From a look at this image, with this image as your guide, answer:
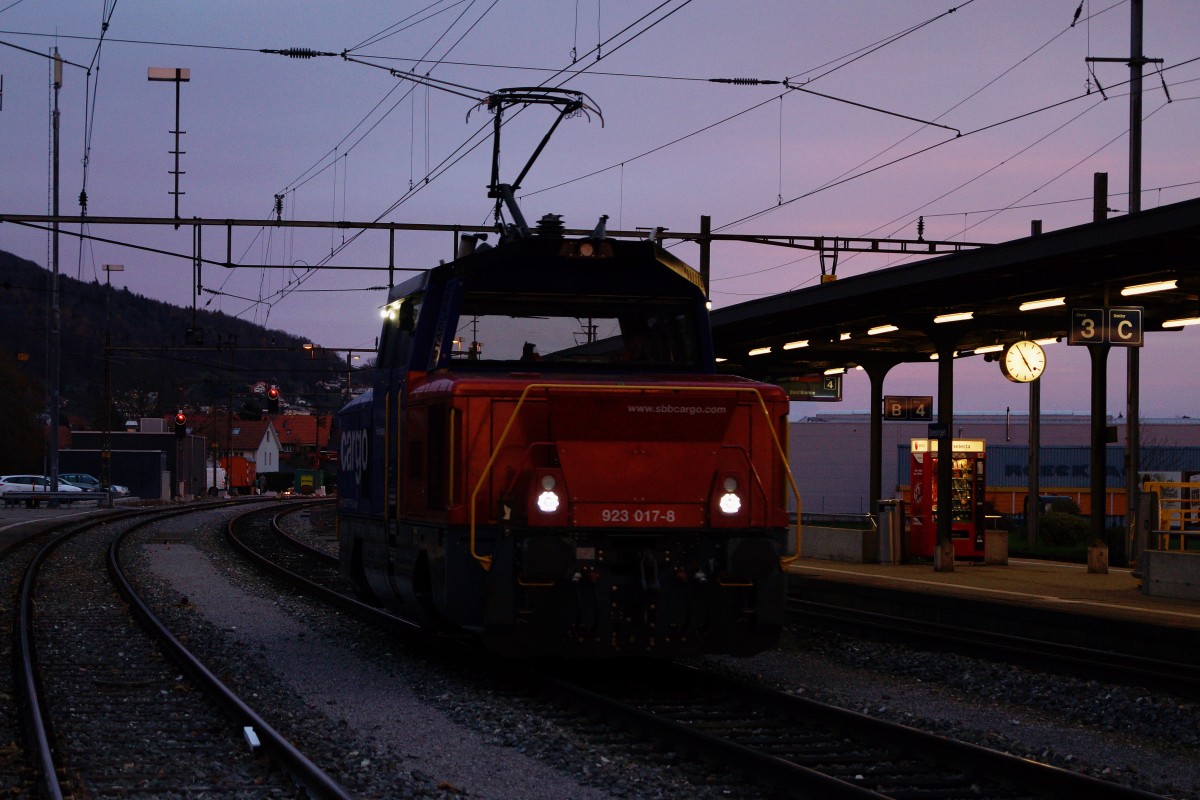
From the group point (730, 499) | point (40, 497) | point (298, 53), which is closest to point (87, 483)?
point (40, 497)

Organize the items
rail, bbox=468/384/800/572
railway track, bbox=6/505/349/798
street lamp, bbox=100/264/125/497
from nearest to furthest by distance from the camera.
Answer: railway track, bbox=6/505/349/798 < rail, bbox=468/384/800/572 < street lamp, bbox=100/264/125/497

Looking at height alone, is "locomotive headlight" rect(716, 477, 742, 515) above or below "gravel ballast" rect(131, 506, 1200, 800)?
above

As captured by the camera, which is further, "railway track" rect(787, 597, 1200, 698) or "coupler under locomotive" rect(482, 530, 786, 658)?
"railway track" rect(787, 597, 1200, 698)

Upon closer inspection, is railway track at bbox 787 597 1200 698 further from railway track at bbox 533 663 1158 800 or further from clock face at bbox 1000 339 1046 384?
clock face at bbox 1000 339 1046 384

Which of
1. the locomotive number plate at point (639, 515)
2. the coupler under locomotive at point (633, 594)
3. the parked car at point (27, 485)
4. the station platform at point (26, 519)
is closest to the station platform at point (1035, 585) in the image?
the coupler under locomotive at point (633, 594)

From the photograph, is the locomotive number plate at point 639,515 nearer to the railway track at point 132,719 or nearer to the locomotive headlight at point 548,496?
the locomotive headlight at point 548,496

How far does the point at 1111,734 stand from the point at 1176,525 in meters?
14.7

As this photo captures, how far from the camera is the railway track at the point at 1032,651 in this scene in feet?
37.2

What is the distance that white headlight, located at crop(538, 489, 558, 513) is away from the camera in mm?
9875

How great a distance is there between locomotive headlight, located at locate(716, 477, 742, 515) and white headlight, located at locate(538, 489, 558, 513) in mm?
1276

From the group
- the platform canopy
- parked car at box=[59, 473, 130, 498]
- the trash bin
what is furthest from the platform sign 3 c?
parked car at box=[59, 473, 130, 498]

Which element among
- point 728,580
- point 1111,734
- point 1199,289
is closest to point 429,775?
point 728,580

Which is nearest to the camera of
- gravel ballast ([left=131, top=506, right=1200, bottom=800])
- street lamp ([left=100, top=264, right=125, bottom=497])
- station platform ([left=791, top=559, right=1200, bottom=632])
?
gravel ballast ([left=131, top=506, right=1200, bottom=800])

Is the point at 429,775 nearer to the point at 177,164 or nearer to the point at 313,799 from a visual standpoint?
the point at 313,799
